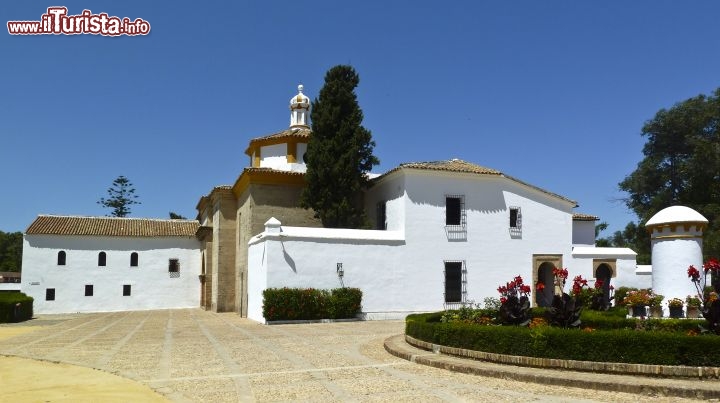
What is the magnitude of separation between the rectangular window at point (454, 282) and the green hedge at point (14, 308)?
16836 mm

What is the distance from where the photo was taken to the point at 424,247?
66.1 feet

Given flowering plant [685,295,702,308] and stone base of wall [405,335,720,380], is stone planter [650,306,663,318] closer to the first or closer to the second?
flowering plant [685,295,702,308]

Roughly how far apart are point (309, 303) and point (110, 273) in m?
17.6

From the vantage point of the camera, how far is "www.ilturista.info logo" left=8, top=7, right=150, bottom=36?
14.8 meters

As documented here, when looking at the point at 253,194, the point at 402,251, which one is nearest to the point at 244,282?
the point at 253,194

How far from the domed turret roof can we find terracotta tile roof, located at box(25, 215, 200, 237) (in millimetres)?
25180

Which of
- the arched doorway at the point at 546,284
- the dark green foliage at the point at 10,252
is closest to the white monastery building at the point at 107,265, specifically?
the arched doorway at the point at 546,284

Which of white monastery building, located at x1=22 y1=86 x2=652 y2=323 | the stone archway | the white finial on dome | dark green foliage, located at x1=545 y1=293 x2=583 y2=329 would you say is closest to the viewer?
dark green foliage, located at x1=545 y1=293 x2=583 y2=329

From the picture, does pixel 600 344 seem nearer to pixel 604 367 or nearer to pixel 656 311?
pixel 604 367

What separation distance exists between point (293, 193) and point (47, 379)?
15128mm

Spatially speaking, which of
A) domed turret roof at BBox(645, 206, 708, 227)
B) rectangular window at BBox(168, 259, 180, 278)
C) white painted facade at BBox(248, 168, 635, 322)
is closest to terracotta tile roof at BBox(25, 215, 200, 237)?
rectangular window at BBox(168, 259, 180, 278)

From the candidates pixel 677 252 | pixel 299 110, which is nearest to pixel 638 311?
pixel 677 252

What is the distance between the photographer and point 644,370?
7.28 meters

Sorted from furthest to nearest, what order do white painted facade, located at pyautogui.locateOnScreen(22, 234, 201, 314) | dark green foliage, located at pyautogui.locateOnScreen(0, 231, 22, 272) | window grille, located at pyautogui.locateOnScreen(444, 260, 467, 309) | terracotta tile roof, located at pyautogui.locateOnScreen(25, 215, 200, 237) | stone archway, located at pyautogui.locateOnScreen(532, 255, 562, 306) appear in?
dark green foliage, located at pyautogui.locateOnScreen(0, 231, 22, 272) → terracotta tile roof, located at pyautogui.locateOnScreen(25, 215, 200, 237) → white painted facade, located at pyautogui.locateOnScreen(22, 234, 201, 314) → stone archway, located at pyautogui.locateOnScreen(532, 255, 562, 306) → window grille, located at pyautogui.locateOnScreen(444, 260, 467, 309)
